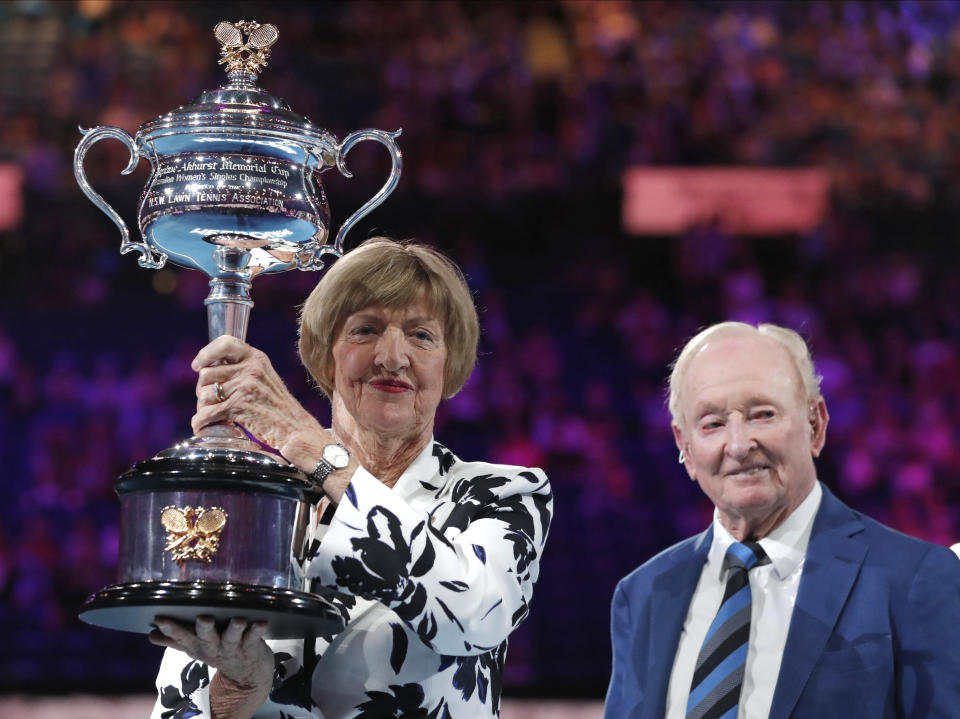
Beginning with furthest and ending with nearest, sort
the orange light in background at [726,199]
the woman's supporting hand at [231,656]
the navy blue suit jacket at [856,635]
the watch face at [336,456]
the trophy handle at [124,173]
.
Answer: the orange light in background at [726,199]
the navy blue suit jacket at [856,635]
the trophy handle at [124,173]
the watch face at [336,456]
the woman's supporting hand at [231,656]

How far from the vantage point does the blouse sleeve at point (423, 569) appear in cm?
155

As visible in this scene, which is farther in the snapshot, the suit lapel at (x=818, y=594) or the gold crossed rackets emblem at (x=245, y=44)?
the suit lapel at (x=818, y=594)

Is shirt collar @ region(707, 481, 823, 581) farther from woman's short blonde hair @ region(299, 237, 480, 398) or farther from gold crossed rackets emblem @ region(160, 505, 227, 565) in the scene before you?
gold crossed rackets emblem @ region(160, 505, 227, 565)

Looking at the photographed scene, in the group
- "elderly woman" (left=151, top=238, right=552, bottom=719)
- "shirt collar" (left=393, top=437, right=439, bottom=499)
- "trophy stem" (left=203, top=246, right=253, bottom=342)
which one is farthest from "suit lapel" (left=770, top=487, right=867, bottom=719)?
"trophy stem" (left=203, top=246, right=253, bottom=342)

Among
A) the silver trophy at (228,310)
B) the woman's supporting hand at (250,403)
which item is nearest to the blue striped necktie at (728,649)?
the silver trophy at (228,310)

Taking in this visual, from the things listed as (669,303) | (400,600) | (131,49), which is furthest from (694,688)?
(131,49)

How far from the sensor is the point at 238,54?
183 centimetres

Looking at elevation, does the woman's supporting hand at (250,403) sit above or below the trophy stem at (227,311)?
below

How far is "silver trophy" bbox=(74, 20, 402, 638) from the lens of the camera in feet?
5.05

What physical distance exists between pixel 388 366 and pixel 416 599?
36 cm

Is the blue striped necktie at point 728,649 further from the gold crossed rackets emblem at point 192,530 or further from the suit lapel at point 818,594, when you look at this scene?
the gold crossed rackets emblem at point 192,530

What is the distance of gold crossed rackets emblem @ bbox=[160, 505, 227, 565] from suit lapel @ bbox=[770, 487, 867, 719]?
93 centimetres

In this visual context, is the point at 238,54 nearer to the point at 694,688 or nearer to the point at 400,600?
the point at 400,600

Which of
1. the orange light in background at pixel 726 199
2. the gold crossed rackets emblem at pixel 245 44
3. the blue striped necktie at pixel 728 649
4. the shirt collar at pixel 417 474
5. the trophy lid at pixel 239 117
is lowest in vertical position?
the blue striped necktie at pixel 728 649
